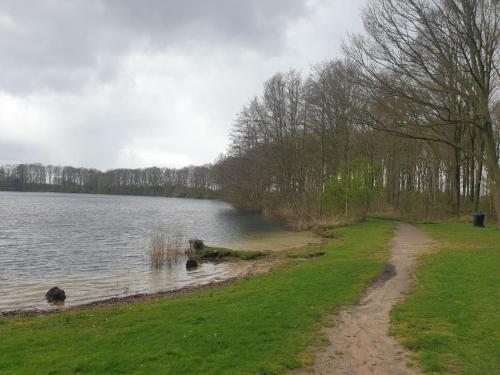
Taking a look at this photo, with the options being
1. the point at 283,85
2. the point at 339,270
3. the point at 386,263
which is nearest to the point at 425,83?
the point at 386,263

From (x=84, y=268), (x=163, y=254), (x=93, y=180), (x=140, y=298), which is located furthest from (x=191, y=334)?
(x=93, y=180)

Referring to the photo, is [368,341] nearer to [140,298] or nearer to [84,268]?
[140,298]

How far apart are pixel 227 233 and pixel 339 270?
1955 cm

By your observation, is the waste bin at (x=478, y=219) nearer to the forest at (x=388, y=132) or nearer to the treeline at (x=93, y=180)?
the forest at (x=388, y=132)

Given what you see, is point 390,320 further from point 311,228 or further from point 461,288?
point 311,228

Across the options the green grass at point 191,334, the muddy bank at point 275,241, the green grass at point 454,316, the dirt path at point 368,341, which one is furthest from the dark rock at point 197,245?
the dirt path at point 368,341

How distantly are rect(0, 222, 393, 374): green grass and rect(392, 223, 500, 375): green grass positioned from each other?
1503mm

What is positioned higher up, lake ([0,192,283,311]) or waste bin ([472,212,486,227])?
waste bin ([472,212,486,227])

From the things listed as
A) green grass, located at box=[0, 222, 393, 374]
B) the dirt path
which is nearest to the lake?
green grass, located at box=[0, 222, 393, 374]

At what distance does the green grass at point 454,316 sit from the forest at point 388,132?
36.0ft

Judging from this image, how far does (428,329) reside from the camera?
7.21 meters

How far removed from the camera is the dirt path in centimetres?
573

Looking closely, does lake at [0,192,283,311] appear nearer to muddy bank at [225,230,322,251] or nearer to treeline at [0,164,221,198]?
muddy bank at [225,230,322,251]

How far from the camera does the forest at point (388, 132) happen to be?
68.5ft
